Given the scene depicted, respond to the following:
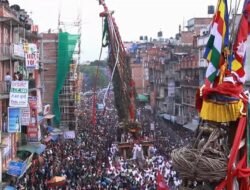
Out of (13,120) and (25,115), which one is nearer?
(13,120)

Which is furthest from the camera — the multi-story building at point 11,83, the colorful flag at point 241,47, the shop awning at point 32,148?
the shop awning at point 32,148

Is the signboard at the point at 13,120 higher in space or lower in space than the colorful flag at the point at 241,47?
lower

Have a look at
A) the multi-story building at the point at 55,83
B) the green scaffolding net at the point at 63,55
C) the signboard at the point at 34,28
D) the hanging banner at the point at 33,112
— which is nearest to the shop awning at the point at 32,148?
the hanging banner at the point at 33,112

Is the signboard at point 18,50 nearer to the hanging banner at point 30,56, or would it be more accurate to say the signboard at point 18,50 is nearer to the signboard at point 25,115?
the hanging banner at point 30,56

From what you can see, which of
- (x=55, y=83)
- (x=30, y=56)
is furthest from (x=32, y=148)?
(x=55, y=83)

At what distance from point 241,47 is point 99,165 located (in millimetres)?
25843

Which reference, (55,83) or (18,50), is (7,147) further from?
(55,83)

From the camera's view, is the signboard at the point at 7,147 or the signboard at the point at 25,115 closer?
the signboard at the point at 7,147

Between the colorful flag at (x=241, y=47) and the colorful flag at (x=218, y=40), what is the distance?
207mm

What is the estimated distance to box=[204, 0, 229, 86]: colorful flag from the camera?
8344mm

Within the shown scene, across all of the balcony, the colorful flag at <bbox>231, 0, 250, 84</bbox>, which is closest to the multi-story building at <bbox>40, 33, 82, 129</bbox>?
the balcony

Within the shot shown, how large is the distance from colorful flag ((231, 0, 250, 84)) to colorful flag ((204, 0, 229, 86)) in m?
0.21

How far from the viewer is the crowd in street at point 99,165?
2738 cm

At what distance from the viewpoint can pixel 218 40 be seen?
8352 millimetres
